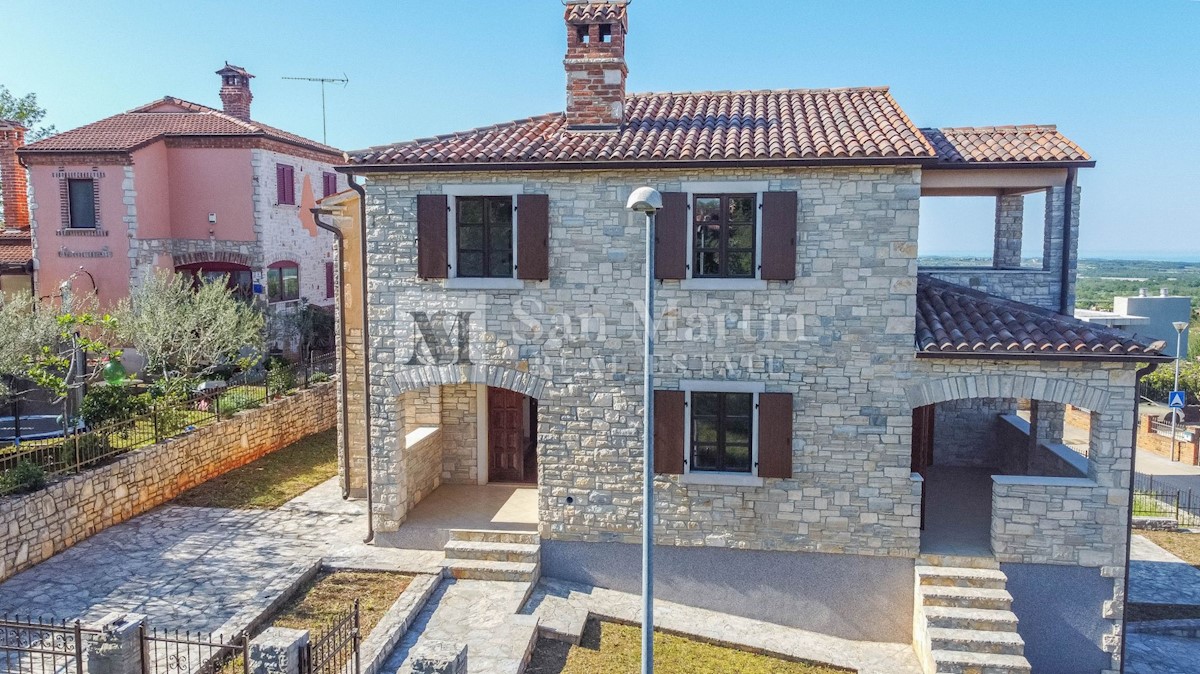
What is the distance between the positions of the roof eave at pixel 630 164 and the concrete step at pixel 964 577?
5.96 m

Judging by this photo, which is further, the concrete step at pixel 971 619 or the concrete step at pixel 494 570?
the concrete step at pixel 494 570

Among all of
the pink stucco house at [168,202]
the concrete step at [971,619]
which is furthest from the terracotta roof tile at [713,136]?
the pink stucco house at [168,202]

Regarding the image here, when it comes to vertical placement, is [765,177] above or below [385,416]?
above

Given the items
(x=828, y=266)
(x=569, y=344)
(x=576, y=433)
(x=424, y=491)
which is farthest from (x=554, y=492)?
(x=828, y=266)

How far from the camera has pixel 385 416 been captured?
42.1 feet

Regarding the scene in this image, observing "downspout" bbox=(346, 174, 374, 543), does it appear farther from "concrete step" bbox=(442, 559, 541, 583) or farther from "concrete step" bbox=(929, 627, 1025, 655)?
"concrete step" bbox=(929, 627, 1025, 655)

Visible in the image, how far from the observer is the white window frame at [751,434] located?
1177cm

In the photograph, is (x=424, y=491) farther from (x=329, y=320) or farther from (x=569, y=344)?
(x=329, y=320)

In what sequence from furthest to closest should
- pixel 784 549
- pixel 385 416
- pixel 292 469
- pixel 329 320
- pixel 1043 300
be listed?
1. pixel 329 320
2. pixel 292 469
3. pixel 1043 300
4. pixel 385 416
5. pixel 784 549

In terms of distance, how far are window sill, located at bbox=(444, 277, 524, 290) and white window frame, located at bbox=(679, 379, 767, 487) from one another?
3.01 m

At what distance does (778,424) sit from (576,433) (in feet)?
10.3

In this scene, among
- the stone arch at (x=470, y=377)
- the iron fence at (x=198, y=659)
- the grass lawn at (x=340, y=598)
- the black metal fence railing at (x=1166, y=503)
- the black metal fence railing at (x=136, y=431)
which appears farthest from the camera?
the black metal fence railing at (x=1166, y=503)

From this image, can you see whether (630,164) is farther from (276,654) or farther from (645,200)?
(276,654)

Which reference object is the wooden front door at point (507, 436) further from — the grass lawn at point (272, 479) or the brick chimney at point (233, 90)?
the brick chimney at point (233, 90)
